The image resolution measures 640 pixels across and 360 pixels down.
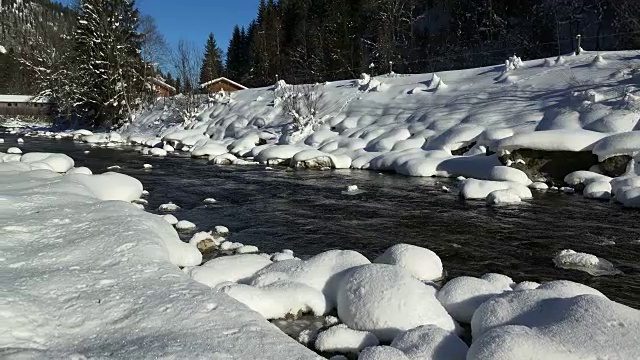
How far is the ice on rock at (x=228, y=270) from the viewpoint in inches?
179

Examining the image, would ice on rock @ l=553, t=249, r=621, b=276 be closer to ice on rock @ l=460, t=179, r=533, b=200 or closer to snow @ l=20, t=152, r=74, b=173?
ice on rock @ l=460, t=179, r=533, b=200

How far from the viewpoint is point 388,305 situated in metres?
3.83

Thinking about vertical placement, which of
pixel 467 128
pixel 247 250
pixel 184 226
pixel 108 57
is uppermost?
pixel 108 57

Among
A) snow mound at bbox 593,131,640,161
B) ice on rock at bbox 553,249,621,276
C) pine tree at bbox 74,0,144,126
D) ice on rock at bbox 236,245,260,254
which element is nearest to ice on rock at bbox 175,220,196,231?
ice on rock at bbox 236,245,260,254

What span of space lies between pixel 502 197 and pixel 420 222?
8.14ft

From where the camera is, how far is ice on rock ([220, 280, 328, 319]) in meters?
4.05

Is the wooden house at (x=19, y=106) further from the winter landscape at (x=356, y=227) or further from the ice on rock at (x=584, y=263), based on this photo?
the ice on rock at (x=584, y=263)

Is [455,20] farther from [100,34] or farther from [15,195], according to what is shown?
[15,195]

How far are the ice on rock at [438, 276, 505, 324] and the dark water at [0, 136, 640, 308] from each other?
1148mm

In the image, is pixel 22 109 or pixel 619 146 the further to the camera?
pixel 22 109

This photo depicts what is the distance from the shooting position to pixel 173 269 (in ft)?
13.6

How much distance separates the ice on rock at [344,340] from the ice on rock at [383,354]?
61 centimetres

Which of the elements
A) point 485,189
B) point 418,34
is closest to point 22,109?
point 418,34

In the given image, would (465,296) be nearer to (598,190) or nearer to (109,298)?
(109,298)
